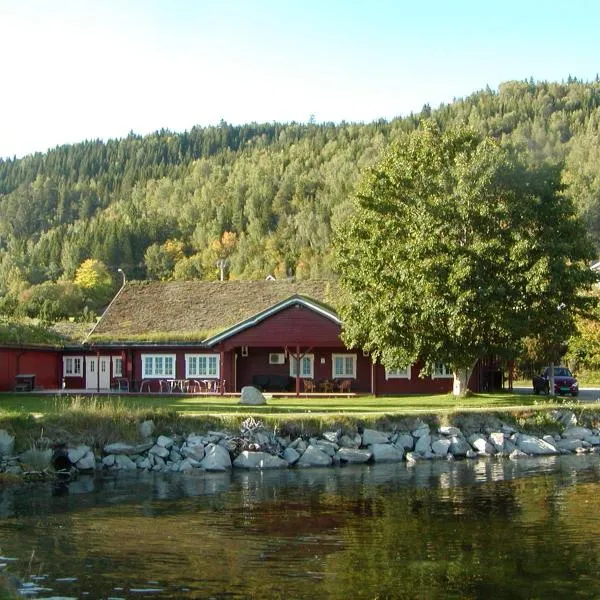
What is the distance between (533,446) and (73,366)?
27.0 metres

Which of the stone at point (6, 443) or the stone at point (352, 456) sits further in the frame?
the stone at point (352, 456)

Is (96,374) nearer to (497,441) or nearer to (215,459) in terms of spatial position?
(215,459)

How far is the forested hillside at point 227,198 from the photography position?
132 m

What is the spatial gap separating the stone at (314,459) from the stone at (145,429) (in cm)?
470

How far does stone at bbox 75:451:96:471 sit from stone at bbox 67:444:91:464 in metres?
0.08

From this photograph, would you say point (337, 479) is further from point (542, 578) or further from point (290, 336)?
point (290, 336)

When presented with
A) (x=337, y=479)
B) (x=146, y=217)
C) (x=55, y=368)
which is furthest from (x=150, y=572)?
(x=146, y=217)

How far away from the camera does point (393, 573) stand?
47.8 feet

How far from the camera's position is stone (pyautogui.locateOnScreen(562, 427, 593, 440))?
32594mm

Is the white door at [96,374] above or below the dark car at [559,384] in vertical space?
above

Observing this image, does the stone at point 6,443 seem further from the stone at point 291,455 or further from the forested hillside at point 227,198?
the forested hillside at point 227,198

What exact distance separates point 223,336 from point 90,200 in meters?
146

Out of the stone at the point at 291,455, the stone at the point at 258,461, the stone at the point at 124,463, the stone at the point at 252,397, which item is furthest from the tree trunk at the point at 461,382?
the stone at the point at 124,463

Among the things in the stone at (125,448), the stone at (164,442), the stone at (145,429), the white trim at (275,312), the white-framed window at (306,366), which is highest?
the white trim at (275,312)
